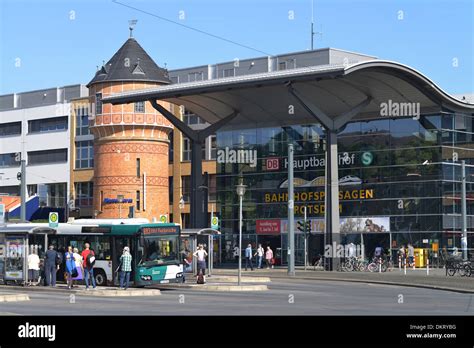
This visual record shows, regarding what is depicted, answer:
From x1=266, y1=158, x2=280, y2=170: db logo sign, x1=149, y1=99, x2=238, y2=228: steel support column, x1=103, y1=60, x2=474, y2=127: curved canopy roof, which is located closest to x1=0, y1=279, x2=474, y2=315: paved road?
x1=103, y1=60, x2=474, y2=127: curved canopy roof

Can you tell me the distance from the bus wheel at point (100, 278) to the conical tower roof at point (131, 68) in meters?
38.8

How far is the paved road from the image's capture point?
74.4 feet

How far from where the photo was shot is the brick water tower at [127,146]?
245ft

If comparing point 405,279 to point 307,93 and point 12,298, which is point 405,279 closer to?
point 307,93

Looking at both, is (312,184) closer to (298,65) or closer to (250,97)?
(250,97)

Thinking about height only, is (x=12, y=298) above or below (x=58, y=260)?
below

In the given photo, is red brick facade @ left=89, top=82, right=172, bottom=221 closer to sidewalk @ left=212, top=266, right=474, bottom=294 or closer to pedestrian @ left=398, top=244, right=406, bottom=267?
sidewalk @ left=212, top=266, right=474, bottom=294

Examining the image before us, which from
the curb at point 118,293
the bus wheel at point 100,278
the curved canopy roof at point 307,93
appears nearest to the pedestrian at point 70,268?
the bus wheel at point 100,278

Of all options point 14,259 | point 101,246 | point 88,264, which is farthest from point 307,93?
point 88,264

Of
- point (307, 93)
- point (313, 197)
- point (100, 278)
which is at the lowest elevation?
point (100, 278)

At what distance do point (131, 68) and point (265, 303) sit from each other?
169ft

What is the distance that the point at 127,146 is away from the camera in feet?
246

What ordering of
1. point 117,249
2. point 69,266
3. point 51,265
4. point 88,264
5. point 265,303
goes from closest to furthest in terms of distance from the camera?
point 265,303 → point 88,264 → point 69,266 → point 51,265 → point 117,249

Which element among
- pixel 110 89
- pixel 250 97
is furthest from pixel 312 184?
pixel 110 89
